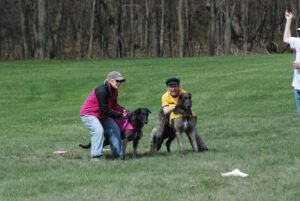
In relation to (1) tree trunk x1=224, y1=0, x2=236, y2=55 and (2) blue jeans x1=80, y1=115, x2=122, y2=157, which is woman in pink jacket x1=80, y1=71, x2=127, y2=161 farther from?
(1) tree trunk x1=224, y1=0, x2=236, y2=55

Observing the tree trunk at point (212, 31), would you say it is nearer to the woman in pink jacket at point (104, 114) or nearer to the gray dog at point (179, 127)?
the gray dog at point (179, 127)

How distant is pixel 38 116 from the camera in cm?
2458

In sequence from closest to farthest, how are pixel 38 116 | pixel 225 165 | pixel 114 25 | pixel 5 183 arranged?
pixel 5 183
pixel 225 165
pixel 38 116
pixel 114 25

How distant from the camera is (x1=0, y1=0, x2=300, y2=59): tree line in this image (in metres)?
63.3

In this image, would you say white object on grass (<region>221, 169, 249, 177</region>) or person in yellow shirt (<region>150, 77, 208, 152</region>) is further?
person in yellow shirt (<region>150, 77, 208, 152</region>)

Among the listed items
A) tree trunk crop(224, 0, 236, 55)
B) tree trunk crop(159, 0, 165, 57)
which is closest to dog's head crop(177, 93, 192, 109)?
tree trunk crop(224, 0, 236, 55)

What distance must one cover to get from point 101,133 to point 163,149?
2.18 m

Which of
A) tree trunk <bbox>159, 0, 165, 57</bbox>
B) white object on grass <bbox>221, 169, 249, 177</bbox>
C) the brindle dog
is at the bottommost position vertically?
tree trunk <bbox>159, 0, 165, 57</bbox>

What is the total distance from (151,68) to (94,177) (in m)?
25.8

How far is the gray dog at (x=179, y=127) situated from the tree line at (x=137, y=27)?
154 feet

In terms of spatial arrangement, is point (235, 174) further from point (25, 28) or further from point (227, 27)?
point (25, 28)

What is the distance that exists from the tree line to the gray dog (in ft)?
154

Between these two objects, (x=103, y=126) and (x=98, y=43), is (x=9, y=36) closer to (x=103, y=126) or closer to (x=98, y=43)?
(x=98, y=43)

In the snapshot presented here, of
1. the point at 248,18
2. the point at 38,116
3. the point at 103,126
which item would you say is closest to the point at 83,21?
the point at 248,18
